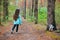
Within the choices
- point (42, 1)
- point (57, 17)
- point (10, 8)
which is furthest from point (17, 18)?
point (42, 1)

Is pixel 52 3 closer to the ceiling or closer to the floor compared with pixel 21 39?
closer to the ceiling

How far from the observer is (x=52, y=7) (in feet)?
50.9

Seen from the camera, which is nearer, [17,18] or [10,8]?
[17,18]

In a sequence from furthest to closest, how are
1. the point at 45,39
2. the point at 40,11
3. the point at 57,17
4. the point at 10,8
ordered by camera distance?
the point at 40,11
the point at 10,8
the point at 57,17
the point at 45,39

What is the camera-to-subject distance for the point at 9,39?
486 inches

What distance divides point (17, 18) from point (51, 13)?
2748mm

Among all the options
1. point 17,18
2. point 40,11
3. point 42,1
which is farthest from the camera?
point 42,1

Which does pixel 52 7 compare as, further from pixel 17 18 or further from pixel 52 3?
pixel 17 18

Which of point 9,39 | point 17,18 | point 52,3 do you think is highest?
point 52,3

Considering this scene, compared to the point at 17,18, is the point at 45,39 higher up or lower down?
lower down

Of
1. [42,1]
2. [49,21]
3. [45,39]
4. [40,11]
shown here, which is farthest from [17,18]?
[42,1]

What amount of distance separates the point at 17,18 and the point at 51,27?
109 inches

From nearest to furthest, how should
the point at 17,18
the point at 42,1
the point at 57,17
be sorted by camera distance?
the point at 17,18
the point at 57,17
the point at 42,1

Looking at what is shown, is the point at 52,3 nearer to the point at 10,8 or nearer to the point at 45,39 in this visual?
the point at 45,39
